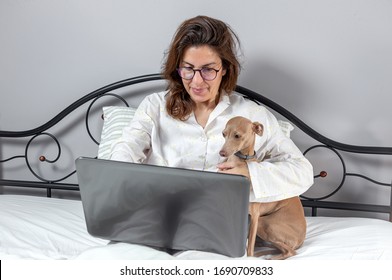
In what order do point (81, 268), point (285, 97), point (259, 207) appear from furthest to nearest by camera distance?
point (285, 97) → point (259, 207) → point (81, 268)

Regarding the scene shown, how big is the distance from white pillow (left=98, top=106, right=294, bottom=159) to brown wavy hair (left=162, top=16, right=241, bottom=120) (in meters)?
0.34

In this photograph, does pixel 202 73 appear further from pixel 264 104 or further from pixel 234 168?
pixel 264 104

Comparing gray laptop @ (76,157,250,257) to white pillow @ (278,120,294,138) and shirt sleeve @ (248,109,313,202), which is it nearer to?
shirt sleeve @ (248,109,313,202)

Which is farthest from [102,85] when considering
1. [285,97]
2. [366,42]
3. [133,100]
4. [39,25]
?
[366,42]

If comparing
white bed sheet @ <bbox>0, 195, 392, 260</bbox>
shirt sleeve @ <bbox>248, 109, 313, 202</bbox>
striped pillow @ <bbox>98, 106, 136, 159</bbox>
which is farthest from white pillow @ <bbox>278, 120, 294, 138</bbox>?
striped pillow @ <bbox>98, 106, 136, 159</bbox>

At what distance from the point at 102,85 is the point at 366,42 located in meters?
1.15

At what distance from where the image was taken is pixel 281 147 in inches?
56.2

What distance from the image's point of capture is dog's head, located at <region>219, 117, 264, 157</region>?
124cm

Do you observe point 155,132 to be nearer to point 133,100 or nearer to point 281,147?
point 281,147

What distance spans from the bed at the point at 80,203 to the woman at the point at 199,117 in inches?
10.7

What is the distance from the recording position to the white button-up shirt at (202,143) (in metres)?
1.35

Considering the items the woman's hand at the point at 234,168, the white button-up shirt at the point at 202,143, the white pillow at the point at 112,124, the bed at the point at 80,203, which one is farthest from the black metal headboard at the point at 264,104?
the woman's hand at the point at 234,168

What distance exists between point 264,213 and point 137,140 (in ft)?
1.59

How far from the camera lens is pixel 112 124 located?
6.16ft
